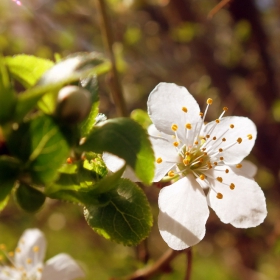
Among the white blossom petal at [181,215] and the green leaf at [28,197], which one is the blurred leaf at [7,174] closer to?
the green leaf at [28,197]

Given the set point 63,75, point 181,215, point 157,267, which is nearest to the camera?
point 63,75

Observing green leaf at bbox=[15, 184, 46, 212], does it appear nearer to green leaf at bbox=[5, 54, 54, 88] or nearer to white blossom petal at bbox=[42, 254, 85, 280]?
green leaf at bbox=[5, 54, 54, 88]

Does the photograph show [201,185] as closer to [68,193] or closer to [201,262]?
[68,193]

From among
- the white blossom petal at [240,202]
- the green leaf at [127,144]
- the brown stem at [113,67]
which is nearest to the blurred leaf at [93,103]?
the green leaf at [127,144]

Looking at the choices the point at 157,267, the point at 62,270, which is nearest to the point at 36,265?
the point at 62,270

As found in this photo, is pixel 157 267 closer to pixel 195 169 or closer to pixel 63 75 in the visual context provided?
pixel 195 169

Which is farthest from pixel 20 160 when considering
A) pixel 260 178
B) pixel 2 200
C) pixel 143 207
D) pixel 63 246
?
pixel 63 246
